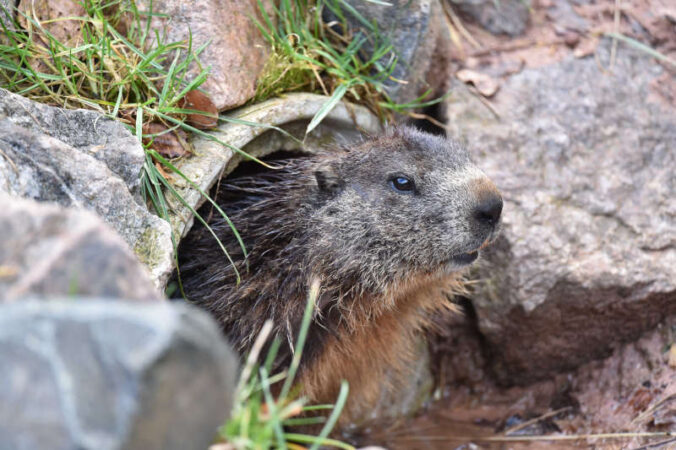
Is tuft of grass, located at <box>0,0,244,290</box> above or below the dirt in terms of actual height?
above

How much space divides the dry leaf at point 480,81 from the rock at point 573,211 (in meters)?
0.09

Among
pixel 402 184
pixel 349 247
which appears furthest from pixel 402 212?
pixel 349 247

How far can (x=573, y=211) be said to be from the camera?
16.5 feet

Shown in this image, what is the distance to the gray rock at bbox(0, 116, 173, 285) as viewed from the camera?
9.78ft

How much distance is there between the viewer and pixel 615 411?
481 cm

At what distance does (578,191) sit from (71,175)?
351 centimetres

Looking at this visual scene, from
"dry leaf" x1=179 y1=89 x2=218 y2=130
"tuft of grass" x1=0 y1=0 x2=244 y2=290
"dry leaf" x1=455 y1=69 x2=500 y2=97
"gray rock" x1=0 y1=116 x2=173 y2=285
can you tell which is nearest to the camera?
"gray rock" x1=0 y1=116 x2=173 y2=285

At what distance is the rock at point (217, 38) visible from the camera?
14.1ft

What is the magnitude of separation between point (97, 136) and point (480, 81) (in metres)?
3.14

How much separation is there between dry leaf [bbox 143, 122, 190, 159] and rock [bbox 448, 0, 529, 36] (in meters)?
3.07

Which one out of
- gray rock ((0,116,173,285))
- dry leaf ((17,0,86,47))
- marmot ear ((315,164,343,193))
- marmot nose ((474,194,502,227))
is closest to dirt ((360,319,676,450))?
marmot nose ((474,194,502,227))

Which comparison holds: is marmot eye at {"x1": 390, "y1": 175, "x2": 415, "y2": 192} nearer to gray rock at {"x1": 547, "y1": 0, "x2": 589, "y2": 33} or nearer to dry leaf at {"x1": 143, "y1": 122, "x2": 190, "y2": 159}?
dry leaf at {"x1": 143, "y1": 122, "x2": 190, "y2": 159}

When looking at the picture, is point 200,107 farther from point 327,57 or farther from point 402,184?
point 402,184

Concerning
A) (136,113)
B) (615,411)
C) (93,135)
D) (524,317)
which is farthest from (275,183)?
(615,411)
